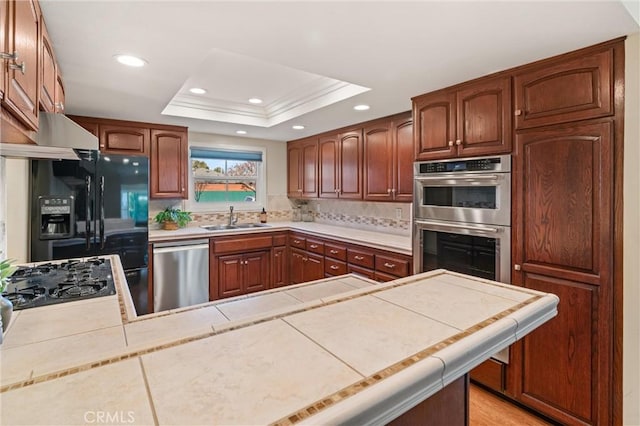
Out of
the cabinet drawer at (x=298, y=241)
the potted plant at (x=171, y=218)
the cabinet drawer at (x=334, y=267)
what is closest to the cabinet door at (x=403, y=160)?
the cabinet drawer at (x=334, y=267)

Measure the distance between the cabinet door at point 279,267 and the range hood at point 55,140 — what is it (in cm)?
289

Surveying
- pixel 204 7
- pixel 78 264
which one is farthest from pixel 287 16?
pixel 78 264

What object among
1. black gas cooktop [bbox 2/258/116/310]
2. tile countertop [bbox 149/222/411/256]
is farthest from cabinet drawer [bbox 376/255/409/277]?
black gas cooktop [bbox 2/258/116/310]

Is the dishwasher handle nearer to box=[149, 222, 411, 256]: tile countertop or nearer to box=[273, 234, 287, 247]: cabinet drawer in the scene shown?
box=[149, 222, 411, 256]: tile countertop

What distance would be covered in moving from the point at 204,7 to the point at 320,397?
1.54 meters

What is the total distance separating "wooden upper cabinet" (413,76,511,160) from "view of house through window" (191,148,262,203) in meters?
2.73

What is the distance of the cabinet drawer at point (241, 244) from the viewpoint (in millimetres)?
3759

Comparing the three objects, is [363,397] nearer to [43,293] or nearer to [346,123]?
[43,293]

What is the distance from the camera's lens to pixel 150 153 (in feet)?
11.9

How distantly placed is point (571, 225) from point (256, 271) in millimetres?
3171

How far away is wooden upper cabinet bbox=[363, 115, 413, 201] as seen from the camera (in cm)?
→ 312

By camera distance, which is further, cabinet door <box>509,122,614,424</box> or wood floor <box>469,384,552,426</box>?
wood floor <box>469,384,552,426</box>

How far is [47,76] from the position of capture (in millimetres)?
1615

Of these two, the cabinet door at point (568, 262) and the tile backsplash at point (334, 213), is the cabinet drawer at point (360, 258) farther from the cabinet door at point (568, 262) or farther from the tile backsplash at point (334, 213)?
the cabinet door at point (568, 262)
